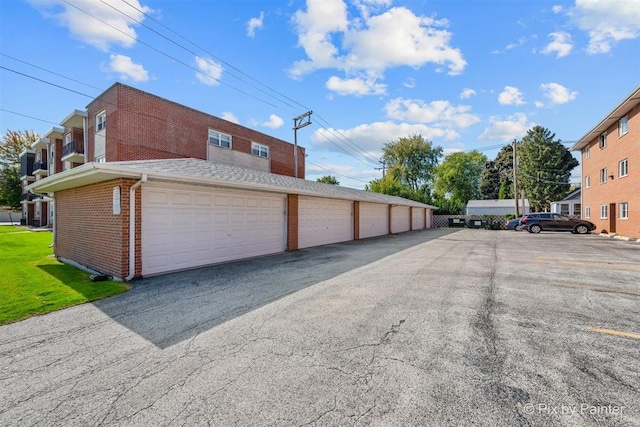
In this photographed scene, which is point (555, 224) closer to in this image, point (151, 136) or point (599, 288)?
point (599, 288)

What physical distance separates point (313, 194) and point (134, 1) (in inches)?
358

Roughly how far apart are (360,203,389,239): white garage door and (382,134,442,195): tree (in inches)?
1050

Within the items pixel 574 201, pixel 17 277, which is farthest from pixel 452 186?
pixel 17 277

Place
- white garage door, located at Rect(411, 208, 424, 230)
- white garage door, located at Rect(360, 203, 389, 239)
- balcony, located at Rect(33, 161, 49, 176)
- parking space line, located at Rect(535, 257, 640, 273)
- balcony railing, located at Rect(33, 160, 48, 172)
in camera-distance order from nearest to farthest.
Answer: parking space line, located at Rect(535, 257, 640, 273), white garage door, located at Rect(360, 203, 389, 239), white garage door, located at Rect(411, 208, 424, 230), balcony, located at Rect(33, 161, 49, 176), balcony railing, located at Rect(33, 160, 48, 172)

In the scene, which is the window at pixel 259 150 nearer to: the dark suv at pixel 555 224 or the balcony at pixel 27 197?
the dark suv at pixel 555 224

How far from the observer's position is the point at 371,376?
2.84 meters

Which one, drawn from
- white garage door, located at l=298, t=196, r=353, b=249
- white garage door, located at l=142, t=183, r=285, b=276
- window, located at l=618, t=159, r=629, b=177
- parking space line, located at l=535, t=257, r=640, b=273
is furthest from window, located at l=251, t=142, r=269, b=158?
window, located at l=618, t=159, r=629, b=177

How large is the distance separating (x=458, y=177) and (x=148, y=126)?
50.6 metres

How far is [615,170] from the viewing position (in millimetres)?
17797

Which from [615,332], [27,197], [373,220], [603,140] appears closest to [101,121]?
[373,220]

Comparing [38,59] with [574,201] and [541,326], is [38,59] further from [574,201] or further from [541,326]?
[574,201]

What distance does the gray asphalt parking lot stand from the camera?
7.76ft

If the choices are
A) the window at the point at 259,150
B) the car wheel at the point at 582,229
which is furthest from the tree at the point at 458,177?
the window at the point at 259,150

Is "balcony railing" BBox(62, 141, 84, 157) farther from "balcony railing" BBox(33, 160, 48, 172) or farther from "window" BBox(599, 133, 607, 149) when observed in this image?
"window" BBox(599, 133, 607, 149)
